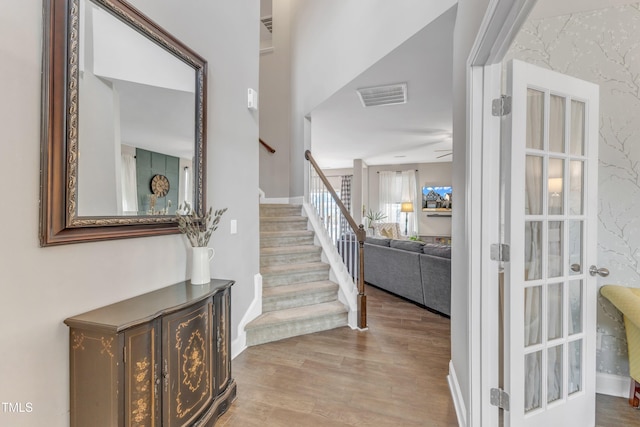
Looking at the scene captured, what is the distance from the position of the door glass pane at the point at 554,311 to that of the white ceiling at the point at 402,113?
1867 mm

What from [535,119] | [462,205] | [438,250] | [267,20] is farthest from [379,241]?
[267,20]

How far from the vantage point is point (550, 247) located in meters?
1.67

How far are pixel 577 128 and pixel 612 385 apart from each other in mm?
Result: 1789

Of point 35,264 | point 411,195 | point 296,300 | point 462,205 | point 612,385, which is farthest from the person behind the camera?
point 411,195

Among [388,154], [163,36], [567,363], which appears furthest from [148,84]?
[388,154]

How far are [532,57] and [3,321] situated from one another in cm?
318

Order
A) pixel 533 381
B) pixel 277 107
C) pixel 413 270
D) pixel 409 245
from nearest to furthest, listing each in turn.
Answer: pixel 533 381, pixel 413 270, pixel 409 245, pixel 277 107

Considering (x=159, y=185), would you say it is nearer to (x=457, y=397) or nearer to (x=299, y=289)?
(x=299, y=289)

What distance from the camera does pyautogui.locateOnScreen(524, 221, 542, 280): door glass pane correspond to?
1.61m

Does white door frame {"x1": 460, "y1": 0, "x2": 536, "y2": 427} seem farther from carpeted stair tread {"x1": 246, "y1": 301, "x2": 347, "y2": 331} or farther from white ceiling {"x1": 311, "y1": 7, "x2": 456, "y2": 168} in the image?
carpeted stair tread {"x1": 246, "y1": 301, "x2": 347, "y2": 331}

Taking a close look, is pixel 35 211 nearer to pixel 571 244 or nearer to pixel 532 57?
pixel 571 244

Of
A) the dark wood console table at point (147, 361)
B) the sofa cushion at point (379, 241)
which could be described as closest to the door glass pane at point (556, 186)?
the dark wood console table at point (147, 361)

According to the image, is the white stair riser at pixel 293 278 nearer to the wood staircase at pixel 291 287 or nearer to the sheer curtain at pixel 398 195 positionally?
the wood staircase at pixel 291 287

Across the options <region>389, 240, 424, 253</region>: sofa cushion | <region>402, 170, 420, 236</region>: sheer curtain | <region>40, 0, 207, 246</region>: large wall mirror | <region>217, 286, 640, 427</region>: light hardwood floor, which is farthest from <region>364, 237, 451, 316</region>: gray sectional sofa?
<region>402, 170, 420, 236</region>: sheer curtain
